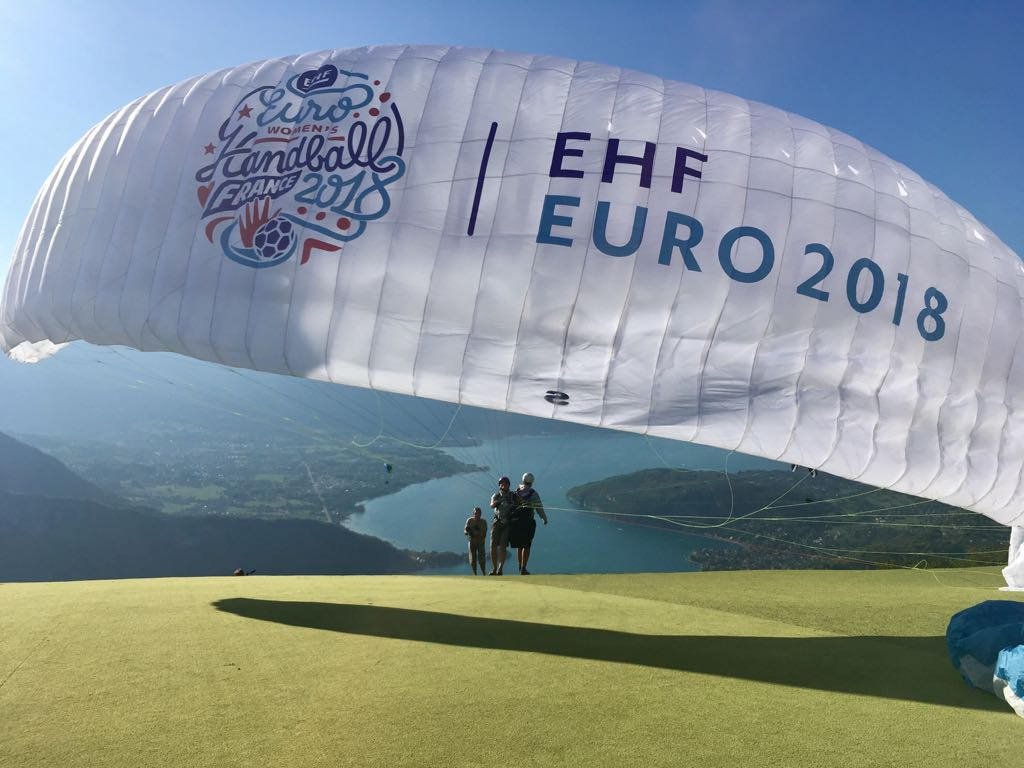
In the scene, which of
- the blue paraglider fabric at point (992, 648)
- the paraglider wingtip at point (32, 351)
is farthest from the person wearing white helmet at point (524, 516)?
the paraglider wingtip at point (32, 351)

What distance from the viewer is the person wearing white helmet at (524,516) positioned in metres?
8.36

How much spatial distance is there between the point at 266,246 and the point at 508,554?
4855 mm

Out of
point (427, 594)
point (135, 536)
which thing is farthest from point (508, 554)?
point (135, 536)

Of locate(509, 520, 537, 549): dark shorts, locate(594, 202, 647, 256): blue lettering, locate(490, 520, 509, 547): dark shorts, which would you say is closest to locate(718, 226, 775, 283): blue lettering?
locate(594, 202, 647, 256): blue lettering

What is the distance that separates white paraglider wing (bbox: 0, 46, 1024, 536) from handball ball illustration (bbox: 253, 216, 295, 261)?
23mm

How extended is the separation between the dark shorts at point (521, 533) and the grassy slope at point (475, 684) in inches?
95.8

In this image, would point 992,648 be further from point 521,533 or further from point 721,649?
point 521,533

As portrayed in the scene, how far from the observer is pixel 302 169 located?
5770 millimetres

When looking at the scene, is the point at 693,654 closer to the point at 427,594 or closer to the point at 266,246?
the point at 427,594

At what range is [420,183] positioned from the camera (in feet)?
18.1

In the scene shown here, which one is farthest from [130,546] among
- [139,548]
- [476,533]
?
[476,533]

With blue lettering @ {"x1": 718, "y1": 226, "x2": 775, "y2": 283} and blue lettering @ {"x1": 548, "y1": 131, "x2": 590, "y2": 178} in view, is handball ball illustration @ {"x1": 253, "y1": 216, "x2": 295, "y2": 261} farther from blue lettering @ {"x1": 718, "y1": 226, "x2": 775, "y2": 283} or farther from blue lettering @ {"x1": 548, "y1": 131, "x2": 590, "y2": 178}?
blue lettering @ {"x1": 718, "y1": 226, "x2": 775, "y2": 283}

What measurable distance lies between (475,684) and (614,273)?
2877mm

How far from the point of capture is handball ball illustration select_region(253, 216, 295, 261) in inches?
A: 222
